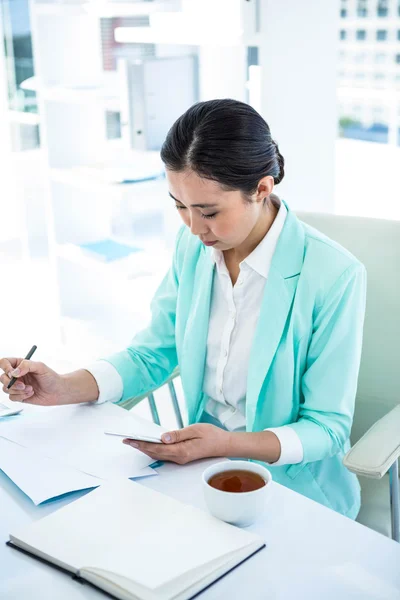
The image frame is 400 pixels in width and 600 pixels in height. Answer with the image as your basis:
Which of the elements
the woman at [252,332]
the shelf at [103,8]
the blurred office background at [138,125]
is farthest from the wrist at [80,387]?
the shelf at [103,8]

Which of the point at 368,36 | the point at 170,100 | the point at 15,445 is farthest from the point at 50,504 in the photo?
the point at 368,36

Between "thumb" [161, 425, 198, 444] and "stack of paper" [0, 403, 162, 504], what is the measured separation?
0.16 feet

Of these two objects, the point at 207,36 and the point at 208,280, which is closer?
the point at 208,280

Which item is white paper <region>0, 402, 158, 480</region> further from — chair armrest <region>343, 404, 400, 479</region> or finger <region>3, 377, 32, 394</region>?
chair armrest <region>343, 404, 400, 479</region>

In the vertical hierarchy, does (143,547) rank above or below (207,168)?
below

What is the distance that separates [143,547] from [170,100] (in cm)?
211

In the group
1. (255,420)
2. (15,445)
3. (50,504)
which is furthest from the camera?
(255,420)

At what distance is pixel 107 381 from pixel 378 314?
0.56m

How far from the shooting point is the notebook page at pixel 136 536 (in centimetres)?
88

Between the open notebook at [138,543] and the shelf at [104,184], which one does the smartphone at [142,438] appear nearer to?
the open notebook at [138,543]

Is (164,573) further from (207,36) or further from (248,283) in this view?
(207,36)

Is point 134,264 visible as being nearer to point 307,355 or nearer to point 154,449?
point 307,355

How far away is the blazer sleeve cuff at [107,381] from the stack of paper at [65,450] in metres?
0.03

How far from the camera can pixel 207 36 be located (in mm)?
2127
